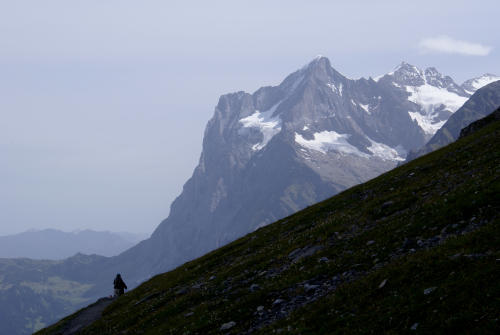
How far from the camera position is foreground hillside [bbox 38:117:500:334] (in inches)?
611

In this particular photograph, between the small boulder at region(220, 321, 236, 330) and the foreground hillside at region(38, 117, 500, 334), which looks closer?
the foreground hillside at region(38, 117, 500, 334)

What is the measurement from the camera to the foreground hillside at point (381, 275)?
15523 mm

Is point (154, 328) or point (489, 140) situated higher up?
point (489, 140)

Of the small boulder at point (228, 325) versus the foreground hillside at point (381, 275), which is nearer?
the foreground hillside at point (381, 275)

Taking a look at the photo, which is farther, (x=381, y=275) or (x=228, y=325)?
(x=228, y=325)

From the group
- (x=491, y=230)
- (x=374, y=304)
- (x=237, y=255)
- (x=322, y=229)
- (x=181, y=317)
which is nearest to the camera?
(x=374, y=304)

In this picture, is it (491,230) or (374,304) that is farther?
(491,230)

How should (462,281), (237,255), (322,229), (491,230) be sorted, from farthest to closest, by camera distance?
(237,255) → (322,229) → (491,230) → (462,281)

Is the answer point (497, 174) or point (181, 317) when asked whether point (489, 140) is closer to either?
point (497, 174)

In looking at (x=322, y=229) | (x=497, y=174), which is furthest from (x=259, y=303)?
(x=497, y=174)

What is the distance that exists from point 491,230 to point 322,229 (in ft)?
54.3

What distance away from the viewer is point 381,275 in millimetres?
19438

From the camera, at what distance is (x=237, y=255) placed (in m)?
44.2

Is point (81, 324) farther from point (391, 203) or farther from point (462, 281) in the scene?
point (462, 281)
